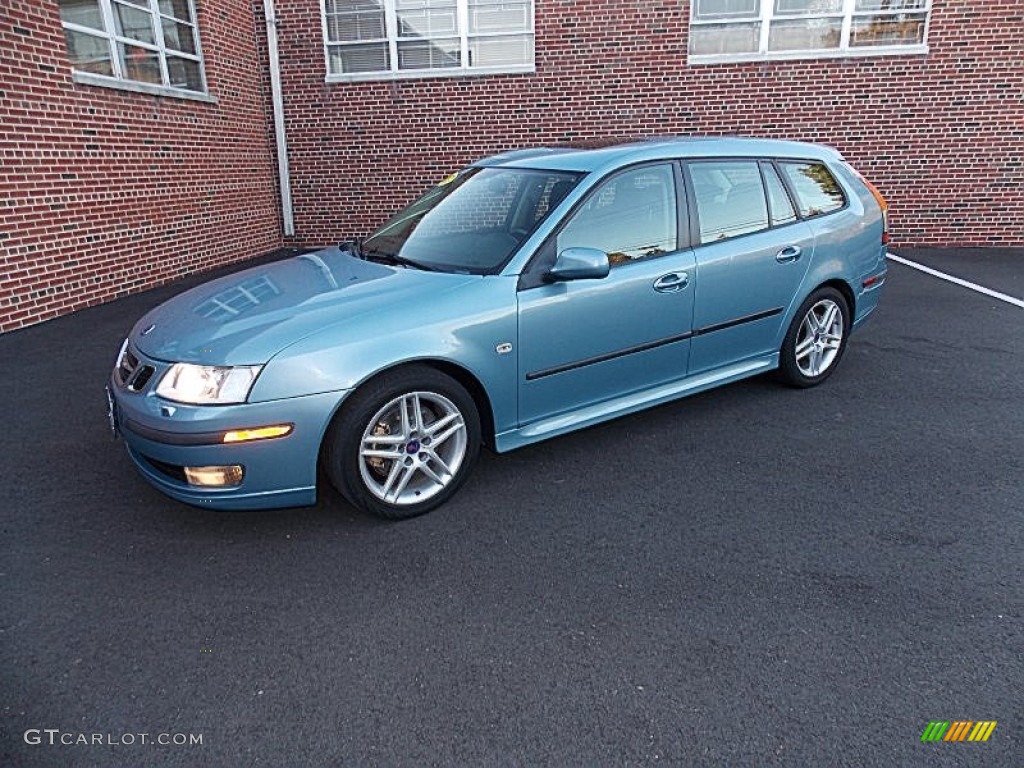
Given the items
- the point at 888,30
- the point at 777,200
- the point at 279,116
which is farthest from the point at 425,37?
the point at 777,200

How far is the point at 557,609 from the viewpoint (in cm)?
252

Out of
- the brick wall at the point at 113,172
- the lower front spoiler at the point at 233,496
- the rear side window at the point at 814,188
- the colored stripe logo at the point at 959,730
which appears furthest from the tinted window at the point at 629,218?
the brick wall at the point at 113,172

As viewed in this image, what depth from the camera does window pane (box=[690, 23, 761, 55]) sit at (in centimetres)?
970

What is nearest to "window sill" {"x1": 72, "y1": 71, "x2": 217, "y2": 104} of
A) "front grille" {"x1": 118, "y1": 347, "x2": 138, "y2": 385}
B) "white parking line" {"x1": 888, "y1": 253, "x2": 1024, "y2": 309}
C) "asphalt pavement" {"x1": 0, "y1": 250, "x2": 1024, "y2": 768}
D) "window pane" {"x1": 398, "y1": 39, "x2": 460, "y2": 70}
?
"window pane" {"x1": 398, "y1": 39, "x2": 460, "y2": 70}

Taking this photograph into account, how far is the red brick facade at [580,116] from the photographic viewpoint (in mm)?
9305

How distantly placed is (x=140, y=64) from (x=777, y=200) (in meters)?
7.33

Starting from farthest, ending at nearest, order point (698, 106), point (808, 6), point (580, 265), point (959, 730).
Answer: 1. point (698, 106)
2. point (808, 6)
3. point (580, 265)
4. point (959, 730)

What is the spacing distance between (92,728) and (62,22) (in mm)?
7201

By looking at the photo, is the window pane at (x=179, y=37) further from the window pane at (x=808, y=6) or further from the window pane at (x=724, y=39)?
the window pane at (x=808, y=6)

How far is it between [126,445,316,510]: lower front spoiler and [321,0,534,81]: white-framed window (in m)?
8.59

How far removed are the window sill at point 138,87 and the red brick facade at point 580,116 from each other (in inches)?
4.6

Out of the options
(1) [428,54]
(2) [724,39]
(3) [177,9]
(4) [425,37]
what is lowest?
(1) [428,54]

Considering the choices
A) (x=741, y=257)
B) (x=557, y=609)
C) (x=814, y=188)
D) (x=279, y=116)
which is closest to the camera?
(x=557, y=609)

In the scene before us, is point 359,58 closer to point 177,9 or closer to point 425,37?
point 425,37
